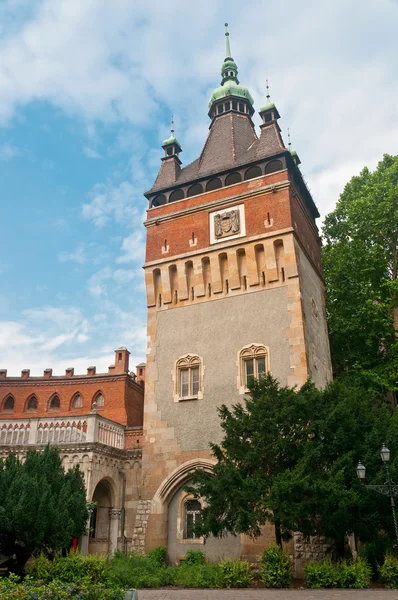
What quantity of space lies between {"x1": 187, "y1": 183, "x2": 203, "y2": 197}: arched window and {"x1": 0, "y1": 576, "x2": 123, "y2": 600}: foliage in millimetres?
18638

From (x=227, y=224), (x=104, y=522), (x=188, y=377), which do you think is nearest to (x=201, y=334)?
(x=188, y=377)

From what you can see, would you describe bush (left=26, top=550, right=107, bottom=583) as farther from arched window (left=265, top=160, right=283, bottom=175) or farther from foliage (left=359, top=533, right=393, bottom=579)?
arched window (left=265, top=160, right=283, bottom=175)

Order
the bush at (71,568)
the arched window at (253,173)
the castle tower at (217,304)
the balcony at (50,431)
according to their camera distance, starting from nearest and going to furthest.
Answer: the bush at (71,568)
the balcony at (50,431)
the castle tower at (217,304)
the arched window at (253,173)

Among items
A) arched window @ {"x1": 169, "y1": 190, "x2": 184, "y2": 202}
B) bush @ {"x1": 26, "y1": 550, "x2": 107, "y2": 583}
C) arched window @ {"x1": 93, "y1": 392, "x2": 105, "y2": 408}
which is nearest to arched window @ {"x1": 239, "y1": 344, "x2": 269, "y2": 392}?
arched window @ {"x1": 169, "y1": 190, "x2": 184, "y2": 202}

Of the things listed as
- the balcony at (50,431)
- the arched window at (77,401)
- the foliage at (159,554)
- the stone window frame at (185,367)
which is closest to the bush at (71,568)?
the foliage at (159,554)

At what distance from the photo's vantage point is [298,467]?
14062 mm

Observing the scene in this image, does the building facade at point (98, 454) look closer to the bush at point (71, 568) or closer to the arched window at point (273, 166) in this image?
the bush at point (71, 568)

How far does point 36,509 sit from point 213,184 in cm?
1608

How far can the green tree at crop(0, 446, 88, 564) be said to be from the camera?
13820 mm

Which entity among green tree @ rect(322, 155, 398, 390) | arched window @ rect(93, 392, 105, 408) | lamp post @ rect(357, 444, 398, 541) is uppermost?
green tree @ rect(322, 155, 398, 390)

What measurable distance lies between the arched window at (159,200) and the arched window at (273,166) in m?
5.32

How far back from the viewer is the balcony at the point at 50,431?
19.7m

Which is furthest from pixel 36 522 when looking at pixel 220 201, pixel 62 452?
pixel 220 201

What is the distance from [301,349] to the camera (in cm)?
1994
